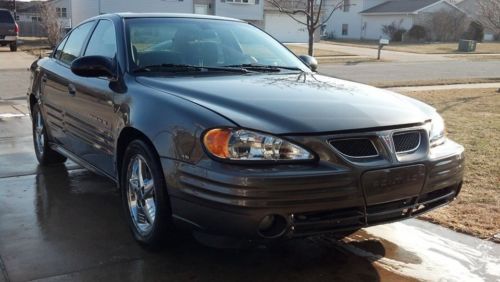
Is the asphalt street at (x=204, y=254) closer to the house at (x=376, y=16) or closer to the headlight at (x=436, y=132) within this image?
the headlight at (x=436, y=132)

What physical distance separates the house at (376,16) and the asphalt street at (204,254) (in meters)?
52.4

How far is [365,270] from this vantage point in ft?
12.7

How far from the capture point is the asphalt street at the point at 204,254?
375cm

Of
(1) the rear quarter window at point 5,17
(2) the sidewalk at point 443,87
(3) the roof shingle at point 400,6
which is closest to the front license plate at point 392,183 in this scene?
(2) the sidewalk at point 443,87

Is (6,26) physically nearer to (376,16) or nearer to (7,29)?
(7,29)

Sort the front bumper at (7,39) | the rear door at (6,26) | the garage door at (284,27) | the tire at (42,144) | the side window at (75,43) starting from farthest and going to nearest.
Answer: the garage door at (284,27)
the front bumper at (7,39)
the rear door at (6,26)
the tire at (42,144)
the side window at (75,43)

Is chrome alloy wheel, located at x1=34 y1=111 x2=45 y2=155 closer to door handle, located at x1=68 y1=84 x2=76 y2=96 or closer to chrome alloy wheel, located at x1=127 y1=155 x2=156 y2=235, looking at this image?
door handle, located at x1=68 y1=84 x2=76 y2=96

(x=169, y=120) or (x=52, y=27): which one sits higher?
(x=52, y=27)

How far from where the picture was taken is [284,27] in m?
49.1

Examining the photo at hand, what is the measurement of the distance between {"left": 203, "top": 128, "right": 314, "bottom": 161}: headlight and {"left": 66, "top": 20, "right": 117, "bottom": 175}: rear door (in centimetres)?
143

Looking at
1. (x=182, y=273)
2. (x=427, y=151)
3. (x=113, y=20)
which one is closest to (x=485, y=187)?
(x=427, y=151)

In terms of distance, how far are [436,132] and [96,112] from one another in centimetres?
262

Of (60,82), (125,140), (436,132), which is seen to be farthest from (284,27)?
(436,132)

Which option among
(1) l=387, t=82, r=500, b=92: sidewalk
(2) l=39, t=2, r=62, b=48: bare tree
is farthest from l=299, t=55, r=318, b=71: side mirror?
(2) l=39, t=2, r=62, b=48: bare tree
